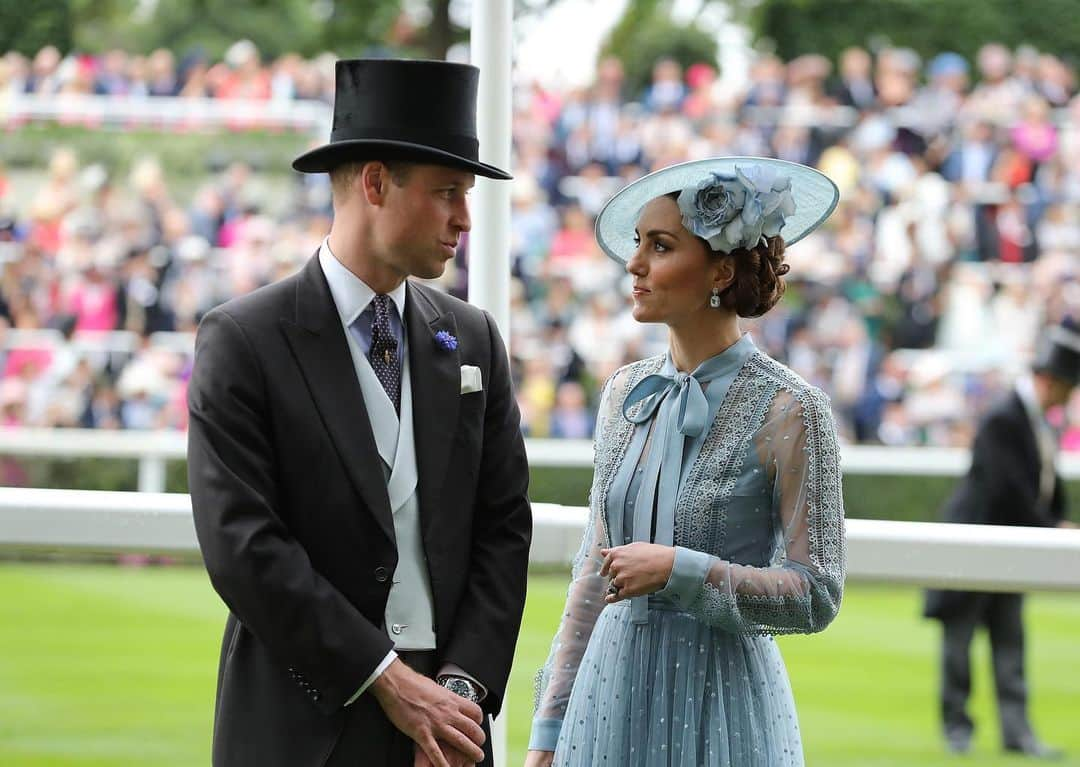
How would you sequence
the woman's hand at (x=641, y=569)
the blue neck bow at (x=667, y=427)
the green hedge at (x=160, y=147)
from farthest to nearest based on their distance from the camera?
the green hedge at (x=160, y=147) < the blue neck bow at (x=667, y=427) < the woman's hand at (x=641, y=569)

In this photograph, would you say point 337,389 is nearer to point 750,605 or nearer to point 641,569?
point 641,569

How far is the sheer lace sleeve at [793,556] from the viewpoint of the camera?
234 cm

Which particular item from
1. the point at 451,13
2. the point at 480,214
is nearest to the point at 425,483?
the point at 480,214

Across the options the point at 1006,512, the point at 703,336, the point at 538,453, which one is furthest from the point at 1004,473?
the point at 538,453

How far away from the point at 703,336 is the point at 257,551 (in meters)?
0.76

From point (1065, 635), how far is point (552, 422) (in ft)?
13.5

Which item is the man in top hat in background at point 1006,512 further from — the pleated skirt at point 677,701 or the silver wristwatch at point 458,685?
the silver wristwatch at point 458,685

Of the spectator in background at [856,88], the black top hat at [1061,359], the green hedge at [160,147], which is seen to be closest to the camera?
the black top hat at [1061,359]

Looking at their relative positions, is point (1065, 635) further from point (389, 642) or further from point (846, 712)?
point (389, 642)

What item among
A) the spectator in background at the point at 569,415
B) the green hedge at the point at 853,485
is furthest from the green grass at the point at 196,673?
the spectator in background at the point at 569,415

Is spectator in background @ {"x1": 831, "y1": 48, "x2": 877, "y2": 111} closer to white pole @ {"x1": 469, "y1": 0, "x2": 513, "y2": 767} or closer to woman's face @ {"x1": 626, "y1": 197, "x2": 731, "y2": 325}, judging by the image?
white pole @ {"x1": 469, "y1": 0, "x2": 513, "y2": 767}

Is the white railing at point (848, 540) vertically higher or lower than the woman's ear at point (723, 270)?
lower

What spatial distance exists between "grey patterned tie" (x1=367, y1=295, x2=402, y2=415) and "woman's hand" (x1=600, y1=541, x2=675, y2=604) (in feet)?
1.32

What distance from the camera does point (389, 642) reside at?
7.52 feet
